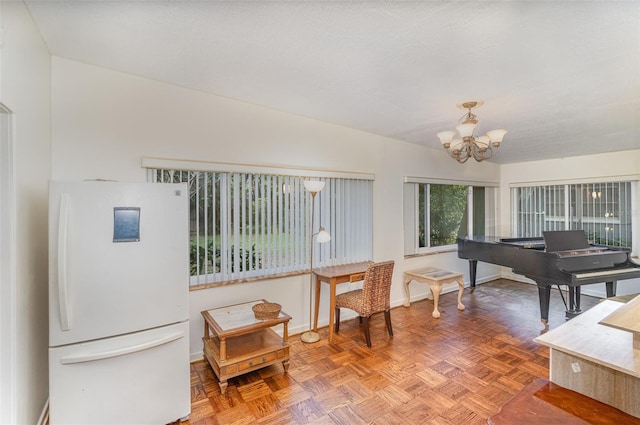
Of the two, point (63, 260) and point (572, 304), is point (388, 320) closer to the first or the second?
point (572, 304)

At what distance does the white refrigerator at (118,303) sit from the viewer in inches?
64.7

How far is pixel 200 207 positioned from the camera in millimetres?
2807

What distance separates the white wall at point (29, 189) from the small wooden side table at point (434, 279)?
3.85 meters

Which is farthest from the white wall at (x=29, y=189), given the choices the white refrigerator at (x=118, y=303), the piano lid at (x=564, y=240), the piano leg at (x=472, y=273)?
the piano leg at (x=472, y=273)

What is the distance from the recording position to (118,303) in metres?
1.76

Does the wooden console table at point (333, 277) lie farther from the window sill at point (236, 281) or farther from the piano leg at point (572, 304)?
the piano leg at point (572, 304)

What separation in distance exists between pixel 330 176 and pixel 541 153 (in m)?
3.64

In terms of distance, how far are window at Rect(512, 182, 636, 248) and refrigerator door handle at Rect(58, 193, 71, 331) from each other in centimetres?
659

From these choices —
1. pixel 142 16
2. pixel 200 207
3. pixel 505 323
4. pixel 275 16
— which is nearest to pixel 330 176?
pixel 200 207

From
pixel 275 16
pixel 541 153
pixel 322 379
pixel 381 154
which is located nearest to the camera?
pixel 275 16

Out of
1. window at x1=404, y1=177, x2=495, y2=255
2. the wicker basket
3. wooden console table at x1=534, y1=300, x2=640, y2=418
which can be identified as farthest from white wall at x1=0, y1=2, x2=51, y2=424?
window at x1=404, y1=177, x2=495, y2=255

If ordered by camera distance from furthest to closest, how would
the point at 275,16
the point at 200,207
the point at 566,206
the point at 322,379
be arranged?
the point at 566,206 < the point at 200,207 < the point at 322,379 < the point at 275,16

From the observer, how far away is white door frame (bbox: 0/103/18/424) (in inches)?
57.8

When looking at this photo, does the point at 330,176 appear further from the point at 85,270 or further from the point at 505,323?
the point at 505,323
